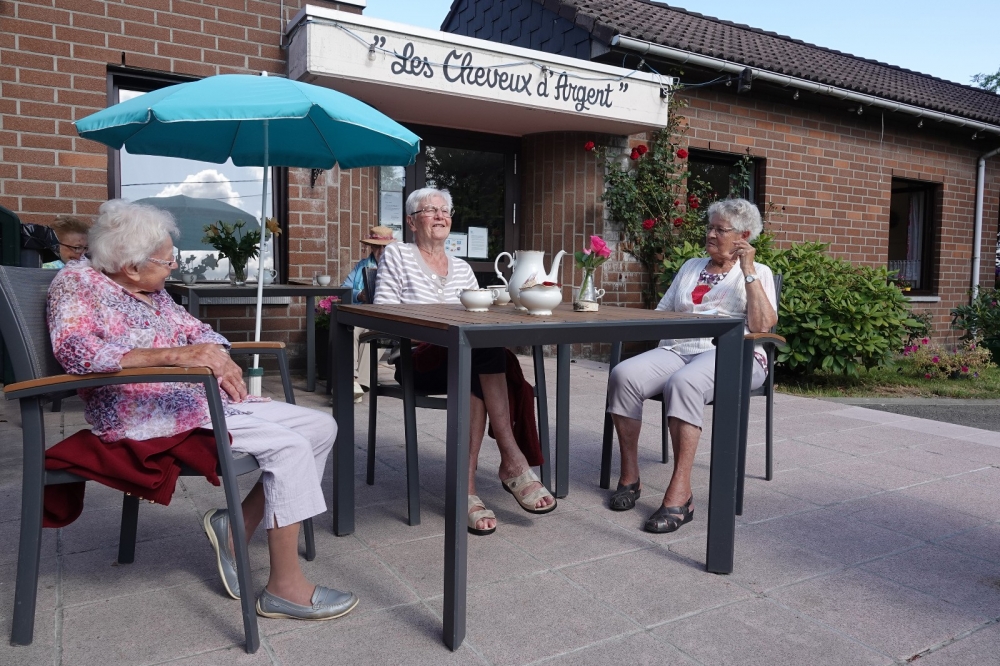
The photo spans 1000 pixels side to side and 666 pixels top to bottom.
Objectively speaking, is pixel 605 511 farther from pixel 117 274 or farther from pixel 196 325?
pixel 117 274

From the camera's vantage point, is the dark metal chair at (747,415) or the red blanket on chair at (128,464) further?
the dark metal chair at (747,415)

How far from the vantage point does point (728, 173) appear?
867 centimetres

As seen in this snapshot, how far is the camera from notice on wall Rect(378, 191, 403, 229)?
7129 mm

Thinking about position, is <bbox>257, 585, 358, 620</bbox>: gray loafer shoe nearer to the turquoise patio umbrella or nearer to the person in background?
the turquoise patio umbrella

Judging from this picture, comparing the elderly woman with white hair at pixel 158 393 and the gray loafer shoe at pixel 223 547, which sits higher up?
the elderly woman with white hair at pixel 158 393

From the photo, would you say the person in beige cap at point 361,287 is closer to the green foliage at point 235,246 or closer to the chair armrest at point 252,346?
the green foliage at point 235,246

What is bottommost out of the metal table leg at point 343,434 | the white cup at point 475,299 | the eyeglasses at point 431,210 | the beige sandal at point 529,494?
the beige sandal at point 529,494

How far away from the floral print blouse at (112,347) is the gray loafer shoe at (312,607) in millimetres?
502

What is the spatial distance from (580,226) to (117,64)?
4.26m

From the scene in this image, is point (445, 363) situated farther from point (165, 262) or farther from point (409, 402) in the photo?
point (165, 262)

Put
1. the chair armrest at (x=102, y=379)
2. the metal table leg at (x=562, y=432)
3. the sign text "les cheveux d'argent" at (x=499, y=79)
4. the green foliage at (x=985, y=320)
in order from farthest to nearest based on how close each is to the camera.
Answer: the green foliage at (x=985, y=320) < the sign text "les cheveux d'argent" at (x=499, y=79) < the metal table leg at (x=562, y=432) < the chair armrest at (x=102, y=379)

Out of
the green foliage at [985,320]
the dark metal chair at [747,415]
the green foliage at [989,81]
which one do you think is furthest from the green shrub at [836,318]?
→ the green foliage at [989,81]

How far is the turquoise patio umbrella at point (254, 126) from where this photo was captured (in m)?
2.53

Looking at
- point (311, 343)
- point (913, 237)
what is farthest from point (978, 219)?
point (311, 343)
